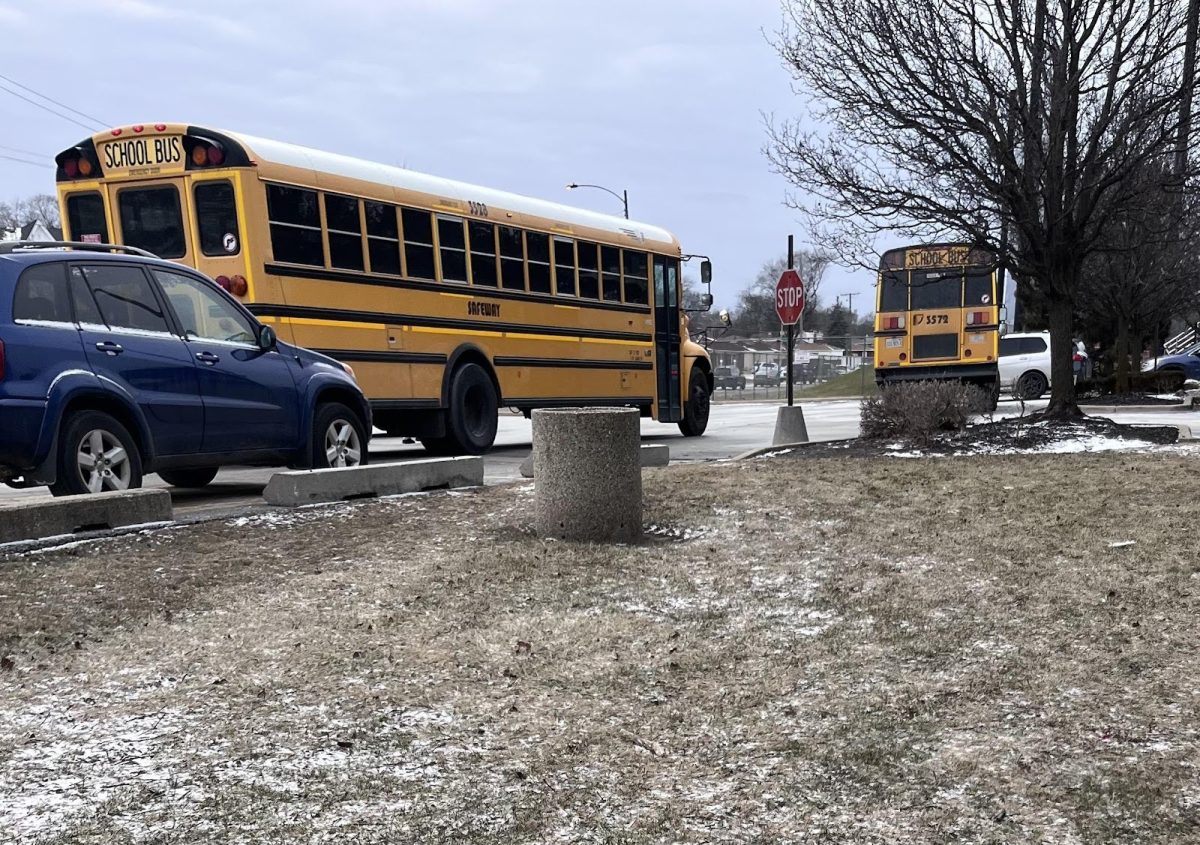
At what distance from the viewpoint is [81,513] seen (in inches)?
249

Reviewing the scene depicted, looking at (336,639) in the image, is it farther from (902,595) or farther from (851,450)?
(851,450)

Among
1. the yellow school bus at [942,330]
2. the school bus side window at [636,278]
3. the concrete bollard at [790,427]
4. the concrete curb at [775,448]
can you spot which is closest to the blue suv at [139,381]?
the concrete curb at [775,448]

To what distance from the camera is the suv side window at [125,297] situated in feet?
25.1

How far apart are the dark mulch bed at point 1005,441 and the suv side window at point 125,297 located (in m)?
6.40

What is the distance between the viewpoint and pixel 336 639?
4.59 metres

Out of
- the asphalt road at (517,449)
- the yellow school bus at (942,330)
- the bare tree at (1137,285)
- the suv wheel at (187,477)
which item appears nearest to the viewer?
the asphalt road at (517,449)

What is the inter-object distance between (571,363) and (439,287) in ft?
9.60

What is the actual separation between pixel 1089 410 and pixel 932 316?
11.1 feet

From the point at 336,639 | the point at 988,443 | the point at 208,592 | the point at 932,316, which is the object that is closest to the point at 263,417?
the point at 208,592

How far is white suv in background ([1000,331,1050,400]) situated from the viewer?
28.3 m

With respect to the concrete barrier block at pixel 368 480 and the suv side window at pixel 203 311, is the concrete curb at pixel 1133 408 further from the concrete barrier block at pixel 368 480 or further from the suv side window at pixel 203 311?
the suv side window at pixel 203 311

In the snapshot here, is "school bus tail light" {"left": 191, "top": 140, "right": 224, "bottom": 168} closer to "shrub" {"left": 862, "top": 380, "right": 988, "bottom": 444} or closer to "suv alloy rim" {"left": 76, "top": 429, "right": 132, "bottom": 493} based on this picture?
"suv alloy rim" {"left": 76, "top": 429, "right": 132, "bottom": 493}

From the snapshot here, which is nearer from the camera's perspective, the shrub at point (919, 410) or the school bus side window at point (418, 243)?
the shrub at point (919, 410)

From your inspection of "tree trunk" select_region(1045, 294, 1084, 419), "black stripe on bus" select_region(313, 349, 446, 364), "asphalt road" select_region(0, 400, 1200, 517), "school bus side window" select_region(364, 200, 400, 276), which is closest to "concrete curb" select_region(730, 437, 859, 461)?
"asphalt road" select_region(0, 400, 1200, 517)
